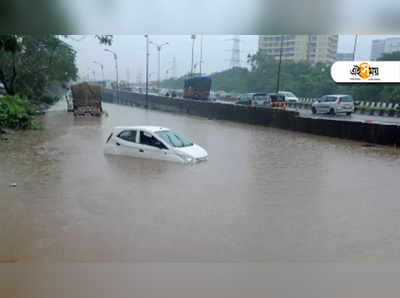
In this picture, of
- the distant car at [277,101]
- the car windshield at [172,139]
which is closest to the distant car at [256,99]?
the distant car at [277,101]

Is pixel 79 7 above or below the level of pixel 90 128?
above

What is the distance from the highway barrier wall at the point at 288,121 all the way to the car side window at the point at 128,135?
11730 mm

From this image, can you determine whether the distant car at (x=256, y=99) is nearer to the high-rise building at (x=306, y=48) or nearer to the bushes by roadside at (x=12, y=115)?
the high-rise building at (x=306, y=48)

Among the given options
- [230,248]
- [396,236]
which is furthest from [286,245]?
[396,236]

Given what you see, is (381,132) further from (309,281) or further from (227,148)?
(309,281)

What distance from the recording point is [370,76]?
664 cm

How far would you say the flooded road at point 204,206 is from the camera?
6.83m

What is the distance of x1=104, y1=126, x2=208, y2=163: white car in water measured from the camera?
1417 centimetres

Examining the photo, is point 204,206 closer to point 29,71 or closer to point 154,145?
point 154,145

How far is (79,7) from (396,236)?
7019 millimetres

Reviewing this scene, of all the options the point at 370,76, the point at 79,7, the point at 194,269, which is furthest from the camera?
the point at 370,76

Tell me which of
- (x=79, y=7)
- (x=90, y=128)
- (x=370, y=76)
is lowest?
(x=90, y=128)

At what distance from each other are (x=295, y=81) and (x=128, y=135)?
33592mm

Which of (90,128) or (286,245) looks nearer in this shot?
(286,245)
